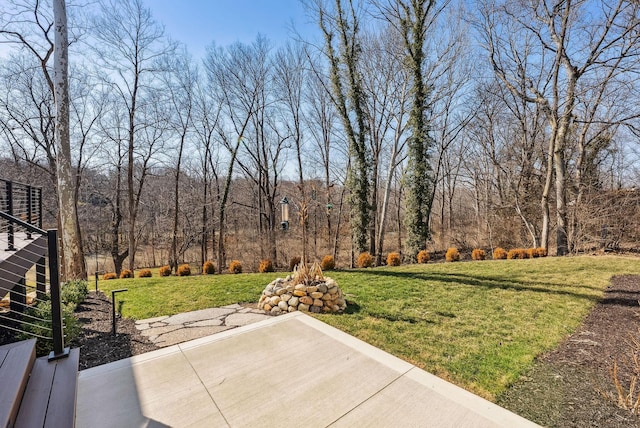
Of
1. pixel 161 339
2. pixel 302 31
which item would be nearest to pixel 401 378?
pixel 161 339

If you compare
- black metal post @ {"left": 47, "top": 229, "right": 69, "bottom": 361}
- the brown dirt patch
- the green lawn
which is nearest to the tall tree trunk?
the green lawn

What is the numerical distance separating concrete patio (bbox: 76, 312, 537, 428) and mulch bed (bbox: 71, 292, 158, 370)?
0.81ft

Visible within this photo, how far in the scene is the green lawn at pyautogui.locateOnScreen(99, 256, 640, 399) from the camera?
2.96 meters

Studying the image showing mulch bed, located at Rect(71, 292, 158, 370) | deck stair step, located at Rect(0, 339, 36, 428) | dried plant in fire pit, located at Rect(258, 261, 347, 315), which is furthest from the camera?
dried plant in fire pit, located at Rect(258, 261, 347, 315)

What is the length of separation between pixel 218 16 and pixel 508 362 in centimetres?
979

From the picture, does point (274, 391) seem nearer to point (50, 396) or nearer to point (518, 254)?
point (50, 396)

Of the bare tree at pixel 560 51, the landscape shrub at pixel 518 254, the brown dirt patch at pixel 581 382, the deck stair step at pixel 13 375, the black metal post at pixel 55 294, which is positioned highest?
the bare tree at pixel 560 51

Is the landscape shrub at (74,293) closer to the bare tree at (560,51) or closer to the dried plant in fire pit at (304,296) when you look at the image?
the dried plant in fire pit at (304,296)

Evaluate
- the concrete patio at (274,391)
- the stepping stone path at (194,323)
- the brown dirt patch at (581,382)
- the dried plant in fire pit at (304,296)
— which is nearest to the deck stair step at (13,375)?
the concrete patio at (274,391)

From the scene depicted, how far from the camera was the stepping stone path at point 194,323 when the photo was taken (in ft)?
11.3

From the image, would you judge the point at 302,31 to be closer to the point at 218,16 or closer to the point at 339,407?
the point at 218,16

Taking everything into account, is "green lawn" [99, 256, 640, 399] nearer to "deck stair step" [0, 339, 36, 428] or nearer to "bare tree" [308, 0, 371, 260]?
"deck stair step" [0, 339, 36, 428]

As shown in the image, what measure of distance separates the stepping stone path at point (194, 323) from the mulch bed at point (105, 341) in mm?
117

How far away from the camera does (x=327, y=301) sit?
14.1 ft
